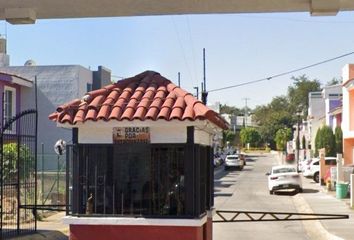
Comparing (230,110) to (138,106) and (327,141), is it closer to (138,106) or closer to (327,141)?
(327,141)

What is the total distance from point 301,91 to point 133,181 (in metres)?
122

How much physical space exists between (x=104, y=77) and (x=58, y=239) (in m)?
23.2

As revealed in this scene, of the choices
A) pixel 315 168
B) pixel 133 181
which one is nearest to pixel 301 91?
pixel 315 168

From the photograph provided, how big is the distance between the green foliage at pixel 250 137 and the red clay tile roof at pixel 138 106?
108 m

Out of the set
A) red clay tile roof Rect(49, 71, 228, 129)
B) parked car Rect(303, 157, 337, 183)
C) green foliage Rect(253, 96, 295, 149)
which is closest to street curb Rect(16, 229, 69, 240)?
red clay tile roof Rect(49, 71, 228, 129)

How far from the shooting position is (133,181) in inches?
355

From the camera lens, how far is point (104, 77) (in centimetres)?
3844

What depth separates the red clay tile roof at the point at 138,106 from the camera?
860 cm

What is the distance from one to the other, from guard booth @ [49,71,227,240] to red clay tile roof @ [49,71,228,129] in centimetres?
1

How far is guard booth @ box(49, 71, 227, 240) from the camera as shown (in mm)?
8680

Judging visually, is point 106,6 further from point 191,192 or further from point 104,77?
point 104,77

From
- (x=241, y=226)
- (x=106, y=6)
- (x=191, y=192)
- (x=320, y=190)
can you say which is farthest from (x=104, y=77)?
(x=191, y=192)

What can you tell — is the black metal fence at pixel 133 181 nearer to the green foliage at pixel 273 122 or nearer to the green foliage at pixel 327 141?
the green foliage at pixel 327 141

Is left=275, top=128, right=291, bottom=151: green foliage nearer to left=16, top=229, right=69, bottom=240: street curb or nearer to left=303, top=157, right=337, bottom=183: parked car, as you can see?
left=303, top=157, right=337, bottom=183: parked car
